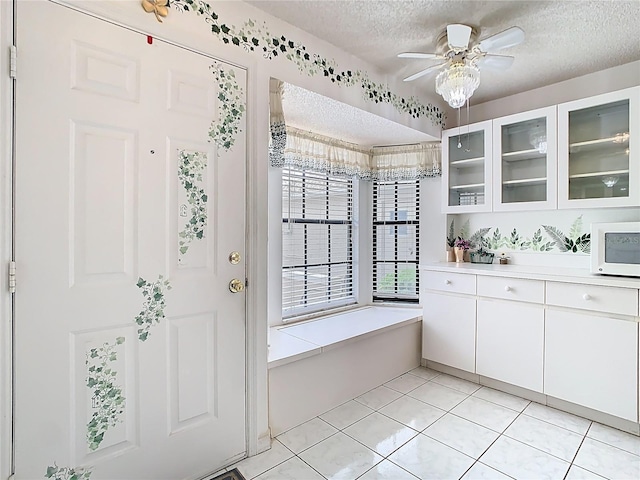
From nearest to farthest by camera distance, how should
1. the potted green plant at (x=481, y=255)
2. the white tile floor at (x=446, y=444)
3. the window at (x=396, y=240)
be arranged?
the white tile floor at (x=446, y=444)
the potted green plant at (x=481, y=255)
the window at (x=396, y=240)

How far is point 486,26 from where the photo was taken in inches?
79.4

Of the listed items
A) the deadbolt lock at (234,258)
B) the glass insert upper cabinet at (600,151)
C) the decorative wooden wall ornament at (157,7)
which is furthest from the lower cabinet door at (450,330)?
the decorative wooden wall ornament at (157,7)

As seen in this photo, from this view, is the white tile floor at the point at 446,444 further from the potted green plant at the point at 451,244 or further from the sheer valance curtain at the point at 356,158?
the sheer valance curtain at the point at 356,158

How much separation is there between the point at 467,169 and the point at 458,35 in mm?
1449

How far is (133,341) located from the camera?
1.52 metres

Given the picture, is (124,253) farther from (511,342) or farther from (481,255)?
(481,255)

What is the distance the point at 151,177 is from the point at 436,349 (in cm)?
261

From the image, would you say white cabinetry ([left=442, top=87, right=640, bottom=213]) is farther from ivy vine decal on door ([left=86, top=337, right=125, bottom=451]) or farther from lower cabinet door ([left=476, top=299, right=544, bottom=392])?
ivy vine decal on door ([left=86, top=337, right=125, bottom=451])

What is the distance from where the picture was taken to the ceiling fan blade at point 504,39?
5.83 feet

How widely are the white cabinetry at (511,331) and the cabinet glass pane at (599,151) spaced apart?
79cm

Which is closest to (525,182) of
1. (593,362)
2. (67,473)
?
(593,362)

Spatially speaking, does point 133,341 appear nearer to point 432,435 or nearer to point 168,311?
point 168,311

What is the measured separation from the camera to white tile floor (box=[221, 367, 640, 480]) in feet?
5.79

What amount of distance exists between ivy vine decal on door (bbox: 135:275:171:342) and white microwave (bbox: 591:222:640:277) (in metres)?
2.66
